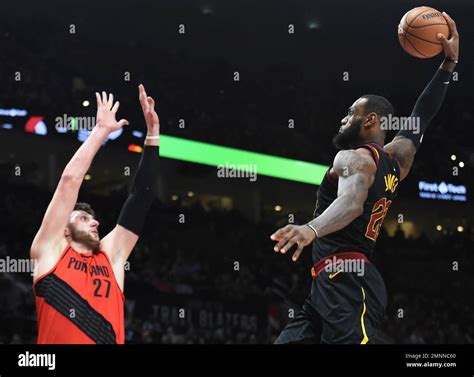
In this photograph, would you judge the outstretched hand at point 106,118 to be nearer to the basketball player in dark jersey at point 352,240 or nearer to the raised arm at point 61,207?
the raised arm at point 61,207

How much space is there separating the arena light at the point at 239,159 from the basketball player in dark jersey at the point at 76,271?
1105 centimetres

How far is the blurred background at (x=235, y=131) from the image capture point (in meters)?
14.3

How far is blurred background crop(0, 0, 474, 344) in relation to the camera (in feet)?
46.9

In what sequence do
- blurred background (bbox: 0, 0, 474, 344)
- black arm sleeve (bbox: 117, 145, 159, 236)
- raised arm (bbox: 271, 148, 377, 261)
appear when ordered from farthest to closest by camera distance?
blurred background (bbox: 0, 0, 474, 344), black arm sleeve (bbox: 117, 145, 159, 236), raised arm (bbox: 271, 148, 377, 261)

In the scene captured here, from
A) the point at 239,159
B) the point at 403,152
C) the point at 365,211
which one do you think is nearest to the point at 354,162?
the point at 365,211

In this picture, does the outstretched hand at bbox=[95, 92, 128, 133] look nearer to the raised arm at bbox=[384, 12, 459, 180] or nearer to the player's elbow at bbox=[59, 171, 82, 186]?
the player's elbow at bbox=[59, 171, 82, 186]

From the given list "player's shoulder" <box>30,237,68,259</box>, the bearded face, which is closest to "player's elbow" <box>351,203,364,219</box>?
the bearded face

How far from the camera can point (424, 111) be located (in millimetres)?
5137

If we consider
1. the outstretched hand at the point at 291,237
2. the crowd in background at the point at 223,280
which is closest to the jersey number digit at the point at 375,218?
the outstretched hand at the point at 291,237

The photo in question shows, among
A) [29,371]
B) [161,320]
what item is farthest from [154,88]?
[29,371]

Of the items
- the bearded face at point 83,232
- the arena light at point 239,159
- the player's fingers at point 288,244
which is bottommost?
the player's fingers at point 288,244

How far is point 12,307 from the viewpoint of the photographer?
12203mm

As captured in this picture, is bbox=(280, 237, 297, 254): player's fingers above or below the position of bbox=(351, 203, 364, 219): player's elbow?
below

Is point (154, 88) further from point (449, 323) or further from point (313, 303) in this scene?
point (313, 303)
